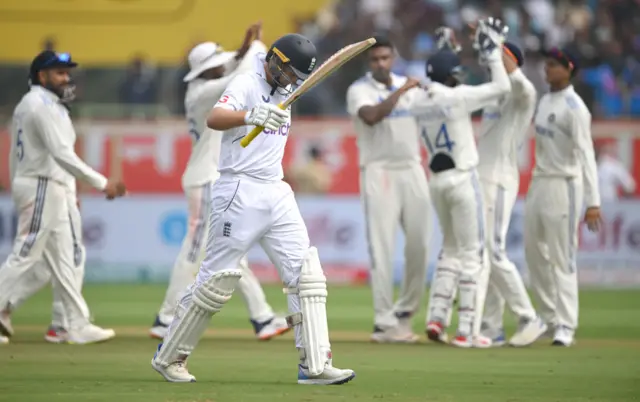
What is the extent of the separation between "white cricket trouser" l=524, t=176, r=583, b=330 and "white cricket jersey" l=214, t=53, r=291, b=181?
4107 millimetres

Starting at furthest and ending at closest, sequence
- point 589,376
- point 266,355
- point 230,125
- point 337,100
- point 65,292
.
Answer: point 337,100, point 65,292, point 266,355, point 589,376, point 230,125

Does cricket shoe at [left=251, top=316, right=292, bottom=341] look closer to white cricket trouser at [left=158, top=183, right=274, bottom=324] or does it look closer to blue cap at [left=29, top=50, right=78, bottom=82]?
white cricket trouser at [left=158, top=183, right=274, bottom=324]

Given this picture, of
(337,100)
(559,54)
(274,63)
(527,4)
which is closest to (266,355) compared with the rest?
(274,63)

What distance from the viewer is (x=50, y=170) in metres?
11.1

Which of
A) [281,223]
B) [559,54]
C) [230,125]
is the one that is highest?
[559,54]

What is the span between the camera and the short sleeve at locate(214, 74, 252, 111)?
7.93 m

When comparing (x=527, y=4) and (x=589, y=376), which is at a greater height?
(x=527, y=4)

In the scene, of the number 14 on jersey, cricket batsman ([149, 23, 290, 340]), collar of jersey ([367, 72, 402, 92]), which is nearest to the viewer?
the number 14 on jersey

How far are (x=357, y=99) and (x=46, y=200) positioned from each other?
9.52 feet

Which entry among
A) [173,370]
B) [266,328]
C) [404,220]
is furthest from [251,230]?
[404,220]

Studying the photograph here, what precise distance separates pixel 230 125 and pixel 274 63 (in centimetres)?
65

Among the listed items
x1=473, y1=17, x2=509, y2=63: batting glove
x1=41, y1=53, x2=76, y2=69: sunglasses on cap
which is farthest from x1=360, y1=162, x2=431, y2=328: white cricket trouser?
x1=41, y1=53, x2=76, y2=69: sunglasses on cap

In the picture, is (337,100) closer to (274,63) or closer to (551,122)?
(551,122)

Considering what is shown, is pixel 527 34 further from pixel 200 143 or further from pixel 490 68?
A: pixel 200 143
